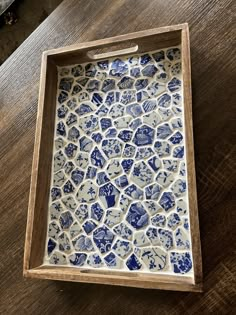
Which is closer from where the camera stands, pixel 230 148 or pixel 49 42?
pixel 230 148

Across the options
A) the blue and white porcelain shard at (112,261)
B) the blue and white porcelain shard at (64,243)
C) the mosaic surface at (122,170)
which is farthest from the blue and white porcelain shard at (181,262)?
the blue and white porcelain shard at (64,243)

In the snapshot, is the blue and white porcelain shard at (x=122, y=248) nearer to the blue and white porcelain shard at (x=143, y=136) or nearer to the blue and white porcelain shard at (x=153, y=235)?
the blue and white porcelain shard at (x=153, y=235)

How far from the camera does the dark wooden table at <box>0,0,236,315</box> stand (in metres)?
0.67

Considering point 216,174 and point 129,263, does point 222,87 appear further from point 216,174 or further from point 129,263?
point 129,263

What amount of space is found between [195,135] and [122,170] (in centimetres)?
17

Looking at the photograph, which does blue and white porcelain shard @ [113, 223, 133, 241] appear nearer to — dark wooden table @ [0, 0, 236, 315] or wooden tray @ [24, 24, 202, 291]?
wooden tray @ [24, 24, 202, 291]

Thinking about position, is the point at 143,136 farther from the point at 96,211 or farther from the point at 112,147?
the point at 96,211

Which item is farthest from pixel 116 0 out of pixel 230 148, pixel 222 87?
pixel 230 148

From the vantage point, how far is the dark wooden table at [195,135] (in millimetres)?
667

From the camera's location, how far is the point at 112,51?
816 mm

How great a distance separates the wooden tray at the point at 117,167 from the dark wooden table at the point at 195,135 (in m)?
0.06

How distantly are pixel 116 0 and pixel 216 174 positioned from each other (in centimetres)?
51

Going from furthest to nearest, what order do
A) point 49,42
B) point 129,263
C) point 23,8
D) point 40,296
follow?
point 23,8
point 49,42
point 40,296
point 129,263

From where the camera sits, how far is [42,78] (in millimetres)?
792
